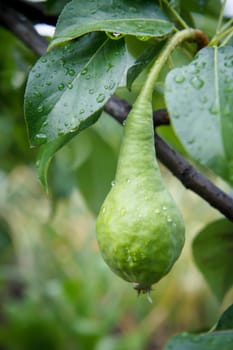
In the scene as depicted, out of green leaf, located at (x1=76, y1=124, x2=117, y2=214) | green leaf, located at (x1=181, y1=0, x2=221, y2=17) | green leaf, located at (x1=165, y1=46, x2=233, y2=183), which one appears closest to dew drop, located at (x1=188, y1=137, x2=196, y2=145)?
green leaf, located at (x1=165, y1=46, x2=233, y2=183)

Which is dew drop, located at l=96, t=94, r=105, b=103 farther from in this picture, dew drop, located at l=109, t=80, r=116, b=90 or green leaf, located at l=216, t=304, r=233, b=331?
green leaf, located at l=216, t=304, r=233, b=331

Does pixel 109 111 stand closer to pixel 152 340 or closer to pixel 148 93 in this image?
pixel 148 93

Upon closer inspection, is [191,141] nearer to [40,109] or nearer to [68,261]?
[40,109]

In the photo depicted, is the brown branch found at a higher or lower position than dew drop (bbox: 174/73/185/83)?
lower

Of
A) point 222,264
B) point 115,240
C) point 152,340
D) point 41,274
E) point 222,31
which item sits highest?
point 222,31

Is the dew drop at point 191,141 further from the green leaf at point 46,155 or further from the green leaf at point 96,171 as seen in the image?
the green leaf at point 96,171

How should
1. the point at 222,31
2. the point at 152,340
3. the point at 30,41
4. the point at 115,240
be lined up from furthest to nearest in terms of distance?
the point at 152,340 → the point at 30,41 → the point at 222,31 → the point at 115,240

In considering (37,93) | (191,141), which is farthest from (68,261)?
(191,141)

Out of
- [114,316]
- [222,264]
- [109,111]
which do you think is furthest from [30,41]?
[114,316]

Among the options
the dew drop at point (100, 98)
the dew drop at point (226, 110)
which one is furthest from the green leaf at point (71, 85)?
the dew drop at point (226, 110)
